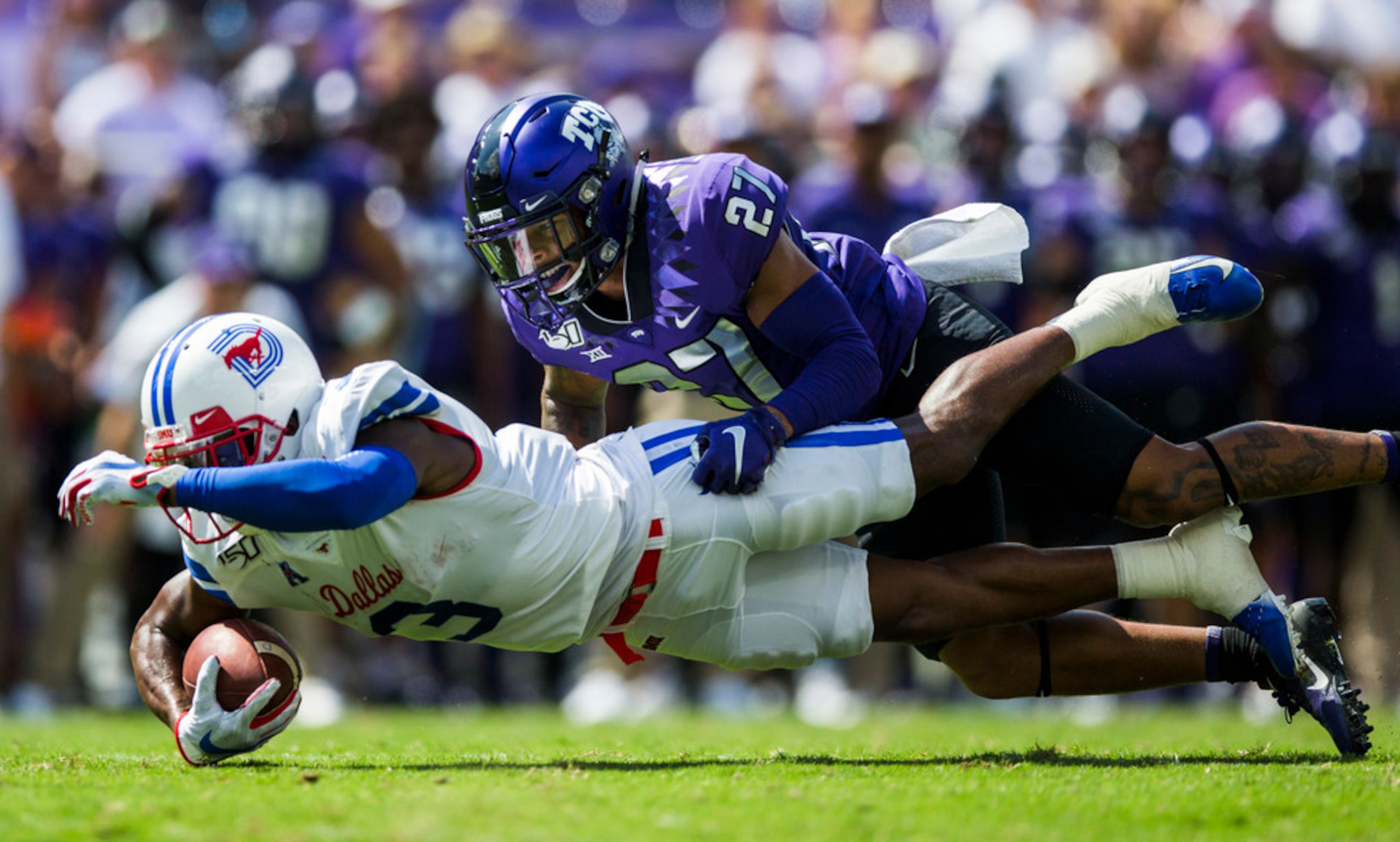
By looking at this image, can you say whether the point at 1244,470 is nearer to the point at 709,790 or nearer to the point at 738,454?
the point at 738,454

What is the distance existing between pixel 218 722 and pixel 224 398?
0.87 meters

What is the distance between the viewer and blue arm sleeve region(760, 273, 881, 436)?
15.7 ft

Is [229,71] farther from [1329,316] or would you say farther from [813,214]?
[1329,316]

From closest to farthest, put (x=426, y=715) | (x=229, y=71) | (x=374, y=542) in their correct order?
(x=374, y=542) < (x=426, y=715) < (x=229, y=71)

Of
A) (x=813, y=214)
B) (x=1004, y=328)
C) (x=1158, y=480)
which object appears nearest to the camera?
(x=1158, y=480)

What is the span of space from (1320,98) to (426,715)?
6.01 metres

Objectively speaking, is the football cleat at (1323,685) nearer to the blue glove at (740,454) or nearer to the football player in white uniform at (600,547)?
the football player in white uniform at (600,547)

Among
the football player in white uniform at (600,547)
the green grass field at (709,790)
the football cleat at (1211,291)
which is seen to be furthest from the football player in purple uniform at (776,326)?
the green grass field at (709,790)

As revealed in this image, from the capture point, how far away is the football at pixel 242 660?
4.52m

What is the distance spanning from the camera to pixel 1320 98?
961cm

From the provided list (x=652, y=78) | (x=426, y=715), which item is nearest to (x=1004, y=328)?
(x=426, y=715)

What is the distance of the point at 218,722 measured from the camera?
14.6ft

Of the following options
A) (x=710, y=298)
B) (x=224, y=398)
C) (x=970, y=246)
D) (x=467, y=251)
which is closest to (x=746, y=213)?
(x=710, y=298)

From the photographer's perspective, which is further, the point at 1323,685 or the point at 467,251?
the point at 467,251
